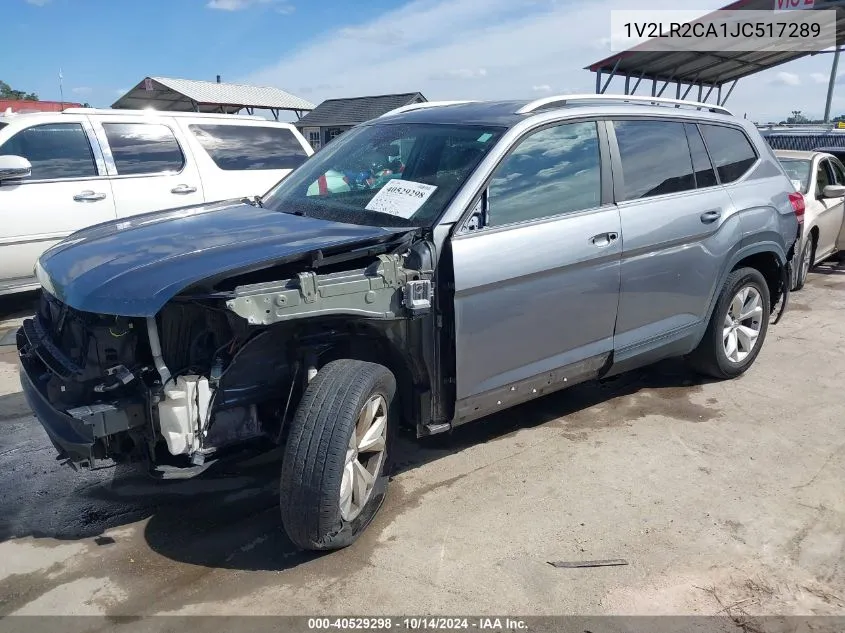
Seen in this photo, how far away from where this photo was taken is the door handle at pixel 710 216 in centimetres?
430

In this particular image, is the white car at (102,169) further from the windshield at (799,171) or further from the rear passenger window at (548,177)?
the windshield at (799,171)

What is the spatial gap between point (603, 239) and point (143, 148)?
197 inches

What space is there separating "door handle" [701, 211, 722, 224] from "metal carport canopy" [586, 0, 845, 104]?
34.1 feet

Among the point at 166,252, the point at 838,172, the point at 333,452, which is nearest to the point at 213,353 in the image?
the point at 166,252

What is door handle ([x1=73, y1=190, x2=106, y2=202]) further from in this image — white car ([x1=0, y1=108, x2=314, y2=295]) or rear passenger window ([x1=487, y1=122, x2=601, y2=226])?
rear passenger window ([x1=487, y1=122, x2=601, y2=226])

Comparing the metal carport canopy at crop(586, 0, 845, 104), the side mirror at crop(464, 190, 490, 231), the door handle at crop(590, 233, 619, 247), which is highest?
the metal carport canopy at crop(586, 0, 845, 104)

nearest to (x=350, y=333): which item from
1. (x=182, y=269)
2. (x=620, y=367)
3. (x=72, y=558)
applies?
(x=182, y=269)

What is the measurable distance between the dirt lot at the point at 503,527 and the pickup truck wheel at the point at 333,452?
0.67 feet

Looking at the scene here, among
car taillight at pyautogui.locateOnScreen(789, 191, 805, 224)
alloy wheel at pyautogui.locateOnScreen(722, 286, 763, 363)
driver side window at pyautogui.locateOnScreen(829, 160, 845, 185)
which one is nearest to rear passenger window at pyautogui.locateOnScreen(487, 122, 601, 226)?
alloy wheel at pyautogui.locateOnScreen(722, 286, 763, 363)

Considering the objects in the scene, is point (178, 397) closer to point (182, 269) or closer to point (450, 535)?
point (182, 269)

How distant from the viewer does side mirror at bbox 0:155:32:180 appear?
224 inches

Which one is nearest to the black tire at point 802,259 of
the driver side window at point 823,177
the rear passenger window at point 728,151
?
the driver side window at point 823,177

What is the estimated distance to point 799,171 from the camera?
8.43m

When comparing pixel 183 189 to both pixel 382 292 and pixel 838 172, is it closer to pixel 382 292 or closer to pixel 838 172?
pixel 382 292
